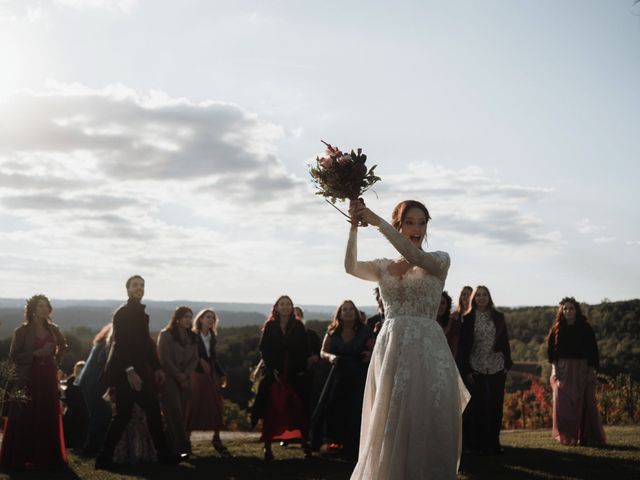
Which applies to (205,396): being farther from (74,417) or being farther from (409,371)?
(409,371)

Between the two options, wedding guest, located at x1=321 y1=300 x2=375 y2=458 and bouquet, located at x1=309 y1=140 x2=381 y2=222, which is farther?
wedding guest, located at x1=321 y1=300 x2=375 y2=458

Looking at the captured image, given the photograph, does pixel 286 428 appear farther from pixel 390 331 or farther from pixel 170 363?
pixel 390 331

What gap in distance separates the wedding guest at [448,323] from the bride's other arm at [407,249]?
252 inches

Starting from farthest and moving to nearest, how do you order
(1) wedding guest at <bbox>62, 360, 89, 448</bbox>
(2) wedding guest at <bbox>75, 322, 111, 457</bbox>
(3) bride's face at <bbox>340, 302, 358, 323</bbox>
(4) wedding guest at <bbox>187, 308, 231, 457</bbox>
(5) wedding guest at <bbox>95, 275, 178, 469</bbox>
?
(1) wedding guest at <bbox>62, 360, 89, 448</bbox> < (4) wedding guest at <bbox>187, 308, 231, 457</bbox> < (2) wedding guest at <bbox>75, 322, 111, 457</bbox> < (3) bride's face at <bbox>340, 302, 358, 323</bbox> < (5) wedding guest at <bbox>95, 275, 178, 469</bbox>

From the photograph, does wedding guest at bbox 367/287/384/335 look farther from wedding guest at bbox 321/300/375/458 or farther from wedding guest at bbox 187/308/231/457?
wedding guest at bbox 187/308/231/457

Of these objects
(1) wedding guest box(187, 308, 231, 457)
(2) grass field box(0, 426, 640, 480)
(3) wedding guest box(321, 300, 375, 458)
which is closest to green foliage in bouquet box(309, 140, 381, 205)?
(2) grass field box(0, 426, 640, 480)

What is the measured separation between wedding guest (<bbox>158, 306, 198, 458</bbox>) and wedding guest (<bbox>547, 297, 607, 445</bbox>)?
621 cm

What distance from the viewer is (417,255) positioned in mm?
5523

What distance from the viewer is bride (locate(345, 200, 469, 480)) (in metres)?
5.51

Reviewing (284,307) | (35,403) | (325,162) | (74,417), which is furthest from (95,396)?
(325,162)

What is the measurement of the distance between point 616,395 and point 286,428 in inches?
542

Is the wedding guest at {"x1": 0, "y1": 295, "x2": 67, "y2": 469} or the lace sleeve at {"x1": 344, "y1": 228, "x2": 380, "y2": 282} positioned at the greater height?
the lace sleeve at {"x1": 344, "y1": 228, "x2": 380, "y2": 282}

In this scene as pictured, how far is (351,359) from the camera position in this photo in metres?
11.9

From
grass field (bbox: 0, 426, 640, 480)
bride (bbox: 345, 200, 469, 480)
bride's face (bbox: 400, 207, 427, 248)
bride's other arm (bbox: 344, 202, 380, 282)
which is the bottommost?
grass field (bbox: 0, 426, 640, 480)
